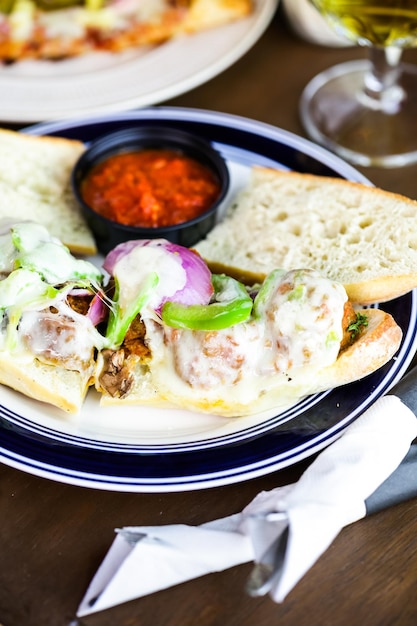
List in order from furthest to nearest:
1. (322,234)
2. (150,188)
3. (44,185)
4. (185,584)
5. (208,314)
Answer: (44,185), (150,188), (322,234), (208,314), (185,584)

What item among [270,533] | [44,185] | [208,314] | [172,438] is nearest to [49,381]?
[172,438]

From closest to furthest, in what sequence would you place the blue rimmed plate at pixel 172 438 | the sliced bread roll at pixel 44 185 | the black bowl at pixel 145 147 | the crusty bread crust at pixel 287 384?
the blue rimmed plate at pixel 172 438, the crusty bread crust at pixel 287 384, the black bowl at pixel 145 147, the sliced bread roll at pixel 44 185

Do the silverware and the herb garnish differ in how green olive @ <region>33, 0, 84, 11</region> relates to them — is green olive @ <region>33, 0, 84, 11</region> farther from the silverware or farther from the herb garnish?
the silverware

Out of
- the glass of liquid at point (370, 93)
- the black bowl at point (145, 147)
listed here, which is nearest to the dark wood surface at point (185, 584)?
the black bowl at point (145, 147)

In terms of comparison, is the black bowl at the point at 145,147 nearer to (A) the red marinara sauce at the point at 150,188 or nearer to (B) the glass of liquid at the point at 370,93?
(A) the red marinara sauce at the point at 150,188

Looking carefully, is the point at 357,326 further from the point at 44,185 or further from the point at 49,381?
the point at 44,185

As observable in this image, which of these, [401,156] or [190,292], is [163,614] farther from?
[401,156]
